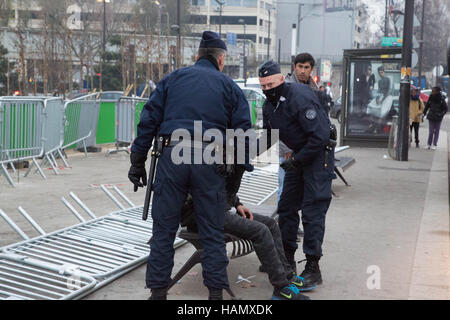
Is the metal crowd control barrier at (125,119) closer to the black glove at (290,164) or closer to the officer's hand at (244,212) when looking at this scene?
the black glove at (290,164)

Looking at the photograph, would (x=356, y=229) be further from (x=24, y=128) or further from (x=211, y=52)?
(x=24, y=128)

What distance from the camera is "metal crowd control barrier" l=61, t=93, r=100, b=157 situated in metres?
12.8

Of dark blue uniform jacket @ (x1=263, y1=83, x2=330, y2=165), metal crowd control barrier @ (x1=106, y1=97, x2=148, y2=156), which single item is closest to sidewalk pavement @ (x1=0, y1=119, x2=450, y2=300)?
dark blue uniform jacket @ (x1=263, y1=83, x2=330, y2=165)

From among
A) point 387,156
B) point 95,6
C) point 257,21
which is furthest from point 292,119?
point 257,21

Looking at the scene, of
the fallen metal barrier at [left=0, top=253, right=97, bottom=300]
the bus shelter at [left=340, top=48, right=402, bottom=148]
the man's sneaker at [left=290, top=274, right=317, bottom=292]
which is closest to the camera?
the fallen metal barrier at [left=0, top=253, right=97, bottom=300]

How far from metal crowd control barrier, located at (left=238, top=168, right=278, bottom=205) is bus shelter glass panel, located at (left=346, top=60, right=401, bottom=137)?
7.02m

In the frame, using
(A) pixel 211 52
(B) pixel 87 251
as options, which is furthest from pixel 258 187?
(A) pixel 211 52

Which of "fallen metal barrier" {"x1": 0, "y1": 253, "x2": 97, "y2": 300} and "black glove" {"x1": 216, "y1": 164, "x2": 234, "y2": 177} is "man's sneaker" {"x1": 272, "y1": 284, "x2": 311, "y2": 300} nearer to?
"black glove" {"x1": 216, "y1": 164, "x2": 234, "y2": 177}

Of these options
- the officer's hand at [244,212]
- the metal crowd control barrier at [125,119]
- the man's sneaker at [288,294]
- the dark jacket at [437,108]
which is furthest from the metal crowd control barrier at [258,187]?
the dark jacket at [437,108]

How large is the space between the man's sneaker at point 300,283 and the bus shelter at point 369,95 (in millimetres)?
12903

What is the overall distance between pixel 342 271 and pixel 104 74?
110 feet

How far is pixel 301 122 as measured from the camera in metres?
4.94

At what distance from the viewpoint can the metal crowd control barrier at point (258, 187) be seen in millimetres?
9031

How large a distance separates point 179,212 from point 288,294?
97 centimetres
